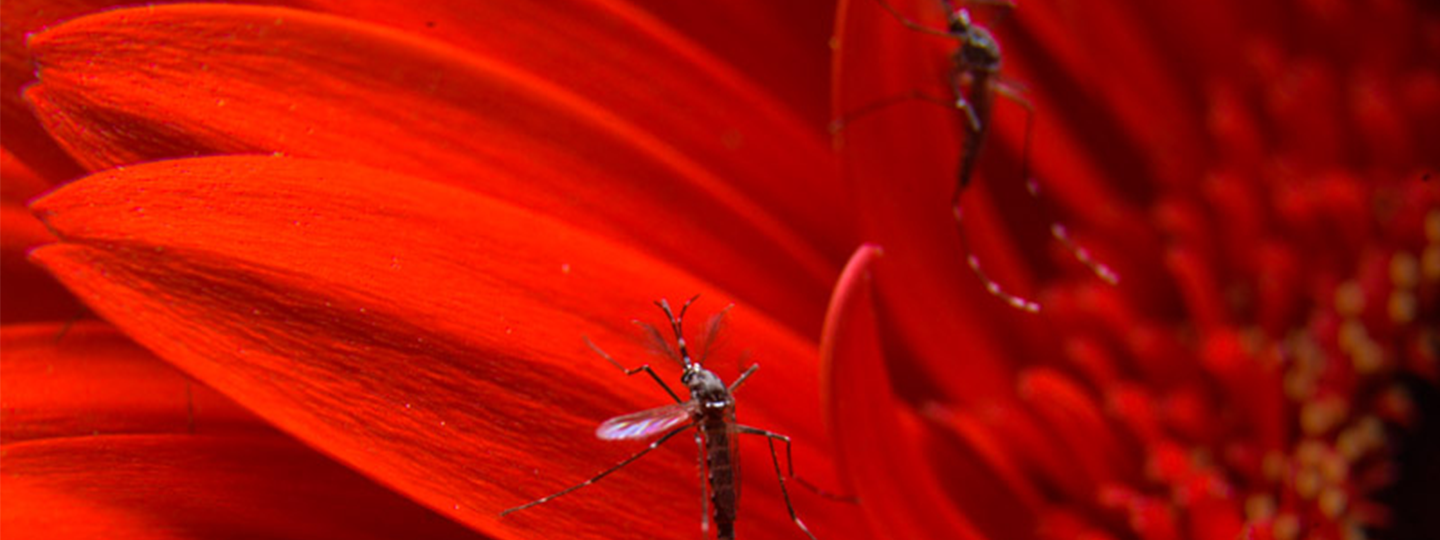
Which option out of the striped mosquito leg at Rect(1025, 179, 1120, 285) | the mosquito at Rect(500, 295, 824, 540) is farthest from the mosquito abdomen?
the striped mosquito leg at Rect(1025, 179, 1120, 285)

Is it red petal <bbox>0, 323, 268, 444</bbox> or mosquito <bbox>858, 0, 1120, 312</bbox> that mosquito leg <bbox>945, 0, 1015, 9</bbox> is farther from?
red petal <bbox>0, 323, 268, 444</bbox>

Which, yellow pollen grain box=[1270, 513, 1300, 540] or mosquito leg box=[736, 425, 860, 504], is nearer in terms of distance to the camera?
mosquito leg box=[736, 425, 860, 504]

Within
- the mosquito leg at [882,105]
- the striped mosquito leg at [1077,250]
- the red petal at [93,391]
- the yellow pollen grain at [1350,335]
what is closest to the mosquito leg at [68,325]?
the red petal at [93,391]

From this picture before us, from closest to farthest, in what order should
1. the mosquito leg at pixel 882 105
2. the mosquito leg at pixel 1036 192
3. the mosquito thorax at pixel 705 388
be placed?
the mosquito thorax at pixel 705 388 → the mosquito leg at pixel 882 105 → the mosquito leg at pixel 1036 192

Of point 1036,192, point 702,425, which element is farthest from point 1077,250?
point 702,425

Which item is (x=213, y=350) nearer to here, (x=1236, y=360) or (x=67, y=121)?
(x=67, y=121)

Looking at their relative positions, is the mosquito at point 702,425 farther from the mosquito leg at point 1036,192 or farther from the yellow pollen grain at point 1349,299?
the yellow pollen grain at point 1349,299

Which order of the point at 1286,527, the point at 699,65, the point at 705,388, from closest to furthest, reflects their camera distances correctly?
the point at 705,388 < the point at 699,65 < the point at 1286,527

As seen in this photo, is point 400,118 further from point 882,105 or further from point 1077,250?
point 1077,250
